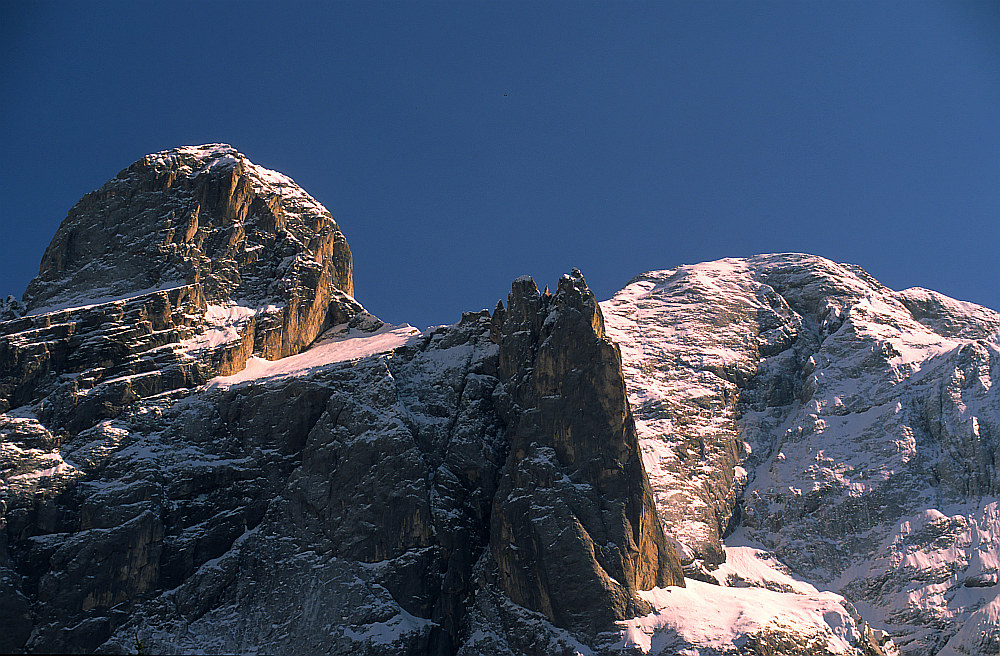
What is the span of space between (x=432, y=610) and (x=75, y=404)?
5654 cm

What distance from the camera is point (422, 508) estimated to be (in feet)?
560

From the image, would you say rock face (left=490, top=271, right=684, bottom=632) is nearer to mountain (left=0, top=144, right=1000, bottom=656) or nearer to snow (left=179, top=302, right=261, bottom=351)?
mountain (left=0, top=144, right=1000, bottom=656)

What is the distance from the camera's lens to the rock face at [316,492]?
159 m

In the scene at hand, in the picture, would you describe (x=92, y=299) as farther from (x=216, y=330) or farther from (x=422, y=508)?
(x=422, y=508)

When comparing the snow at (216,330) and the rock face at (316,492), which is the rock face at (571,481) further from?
the snow at (216,330)

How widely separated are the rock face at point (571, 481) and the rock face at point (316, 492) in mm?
307

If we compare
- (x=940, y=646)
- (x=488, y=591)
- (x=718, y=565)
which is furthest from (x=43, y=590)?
(x=940, y=646)

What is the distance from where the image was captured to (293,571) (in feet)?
542

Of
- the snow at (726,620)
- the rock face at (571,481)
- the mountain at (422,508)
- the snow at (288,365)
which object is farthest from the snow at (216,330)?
the snow at (726,620)

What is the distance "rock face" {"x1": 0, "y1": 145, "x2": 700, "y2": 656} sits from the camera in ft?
522

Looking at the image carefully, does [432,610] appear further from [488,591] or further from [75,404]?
[75,404]

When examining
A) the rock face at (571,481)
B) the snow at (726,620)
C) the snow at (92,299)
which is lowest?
the snow at (726,620)

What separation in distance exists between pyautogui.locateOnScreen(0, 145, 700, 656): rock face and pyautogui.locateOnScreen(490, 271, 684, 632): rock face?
307mm

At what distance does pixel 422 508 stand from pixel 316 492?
1452 centimetres
